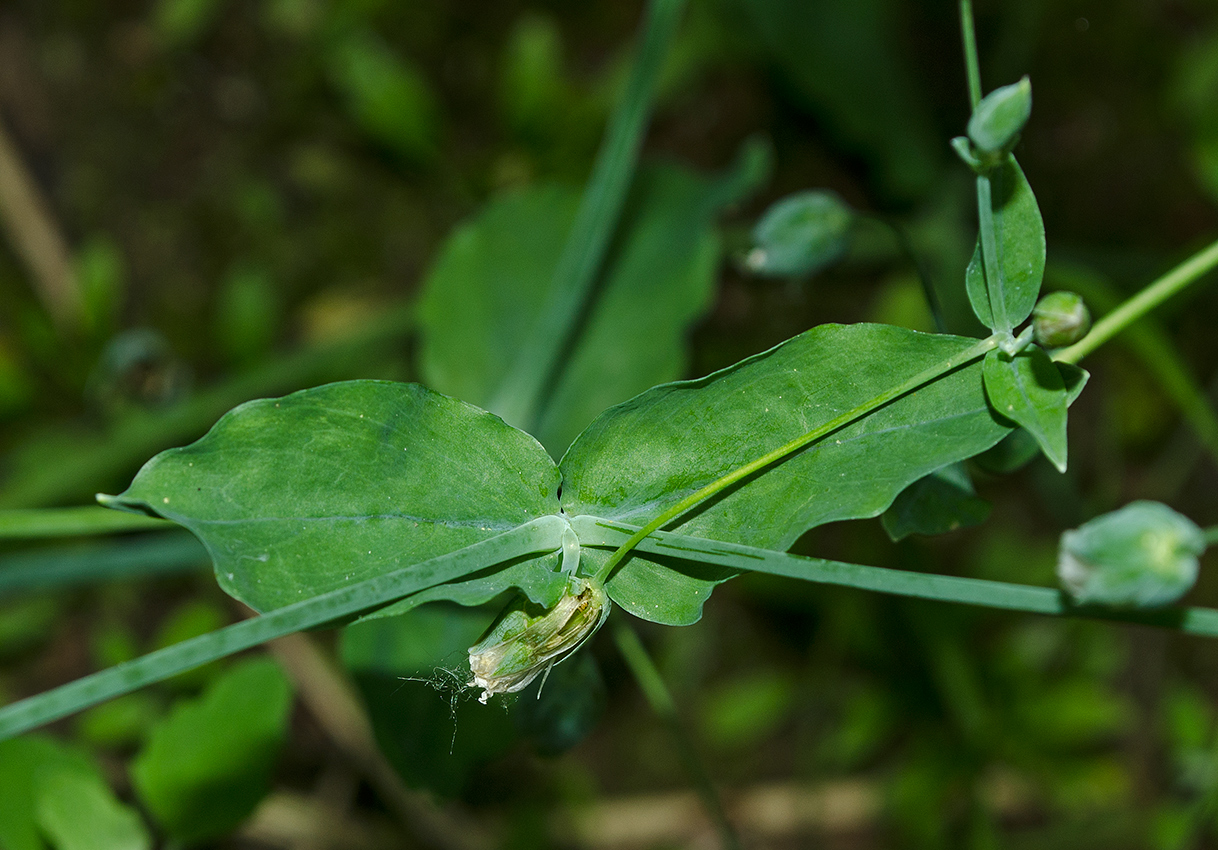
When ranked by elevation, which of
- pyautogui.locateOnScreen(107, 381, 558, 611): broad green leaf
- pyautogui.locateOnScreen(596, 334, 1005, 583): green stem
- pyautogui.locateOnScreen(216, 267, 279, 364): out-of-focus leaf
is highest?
pyautogui.locateOnScreen(216, 267, 279, 364): out-of-focus leaf

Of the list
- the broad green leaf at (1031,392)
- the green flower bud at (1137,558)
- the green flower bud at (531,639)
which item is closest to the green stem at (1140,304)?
the broad green leaf at (1031,392)

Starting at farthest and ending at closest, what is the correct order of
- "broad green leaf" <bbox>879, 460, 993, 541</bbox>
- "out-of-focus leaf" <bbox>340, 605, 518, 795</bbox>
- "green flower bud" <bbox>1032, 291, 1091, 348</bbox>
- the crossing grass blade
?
"out-of-focus leaf" <bbox>340, 605, 518, 795</bbox> < "broad green leaf" <bbox>879, 460, 993, 541</bbox> < "green flower bud" <bbox>1032, 291, 1091, 348</bbox> < the crossing grass blade

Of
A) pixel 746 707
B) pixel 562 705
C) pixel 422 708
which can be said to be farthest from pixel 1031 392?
pixel 746 707

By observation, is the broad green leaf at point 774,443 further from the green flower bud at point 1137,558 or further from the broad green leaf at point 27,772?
the broad green leaf at point 27,772

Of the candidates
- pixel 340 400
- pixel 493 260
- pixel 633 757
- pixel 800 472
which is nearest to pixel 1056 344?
pixel 800 472

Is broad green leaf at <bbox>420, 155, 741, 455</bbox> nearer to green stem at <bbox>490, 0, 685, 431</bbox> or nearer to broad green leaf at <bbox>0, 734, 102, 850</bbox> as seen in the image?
green stem at <bbox>490, 0, 685, 431</bbox>

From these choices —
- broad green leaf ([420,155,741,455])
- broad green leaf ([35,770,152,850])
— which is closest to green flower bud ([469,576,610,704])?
broad green leaf ([35,770,152,850])
